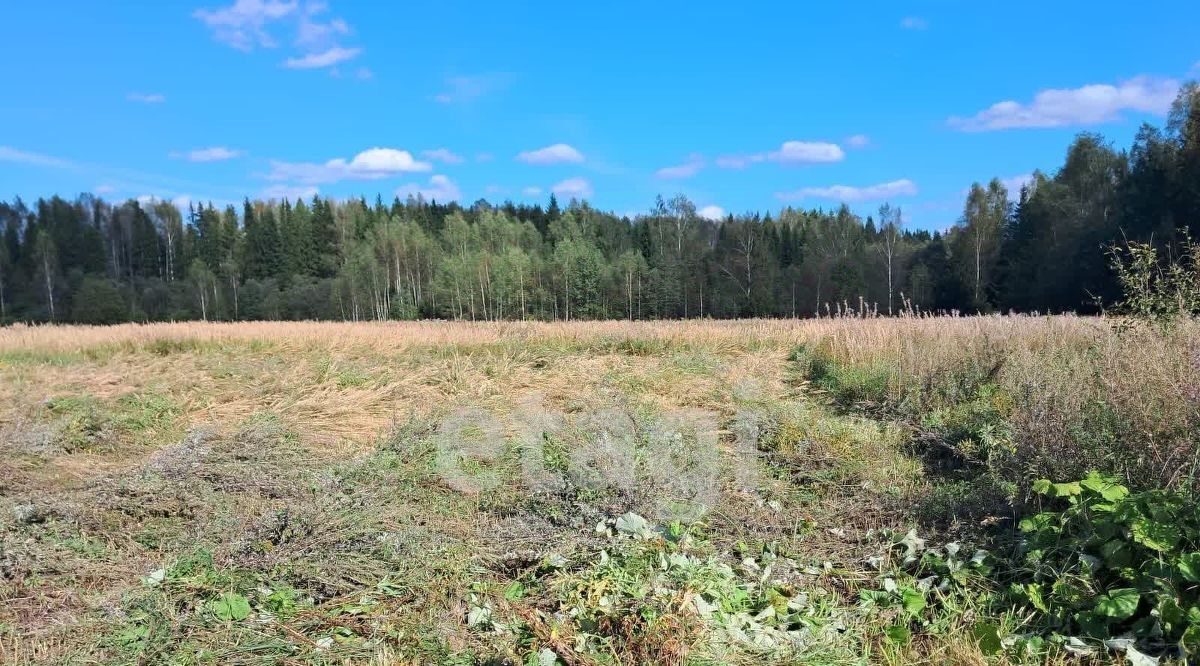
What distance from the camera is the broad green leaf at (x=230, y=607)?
3.07 metres

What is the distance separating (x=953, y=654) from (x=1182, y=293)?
3.90 metres

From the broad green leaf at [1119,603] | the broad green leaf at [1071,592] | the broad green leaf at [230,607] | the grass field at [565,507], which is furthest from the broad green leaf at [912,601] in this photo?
the broad green leaf at [230,607]

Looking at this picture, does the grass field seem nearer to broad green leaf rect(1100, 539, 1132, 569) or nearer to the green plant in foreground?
the green plant in foreground

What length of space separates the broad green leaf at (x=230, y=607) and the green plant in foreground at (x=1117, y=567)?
3.54 meters

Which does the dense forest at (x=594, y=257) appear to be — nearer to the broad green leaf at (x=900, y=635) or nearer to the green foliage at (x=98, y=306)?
the green foliage at (x=98, y=306)

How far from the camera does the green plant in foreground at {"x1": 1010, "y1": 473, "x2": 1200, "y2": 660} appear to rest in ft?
8.28

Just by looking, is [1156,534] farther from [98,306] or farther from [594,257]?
[98,306]

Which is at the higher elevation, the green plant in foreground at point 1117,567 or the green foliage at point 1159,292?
the green foliage at point 1159,292

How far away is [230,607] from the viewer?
123 inches

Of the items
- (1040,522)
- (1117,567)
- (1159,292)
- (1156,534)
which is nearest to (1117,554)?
(1117,567)

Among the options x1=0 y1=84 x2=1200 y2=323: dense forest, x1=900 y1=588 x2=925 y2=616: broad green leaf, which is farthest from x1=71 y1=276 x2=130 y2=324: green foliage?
x1=900 y1=588 x2=925 y2=616: broad green leaf

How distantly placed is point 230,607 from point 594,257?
149 ft

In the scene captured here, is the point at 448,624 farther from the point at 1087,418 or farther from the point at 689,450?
the point at 1087,418

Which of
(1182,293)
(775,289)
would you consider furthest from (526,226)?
(1182,293)
